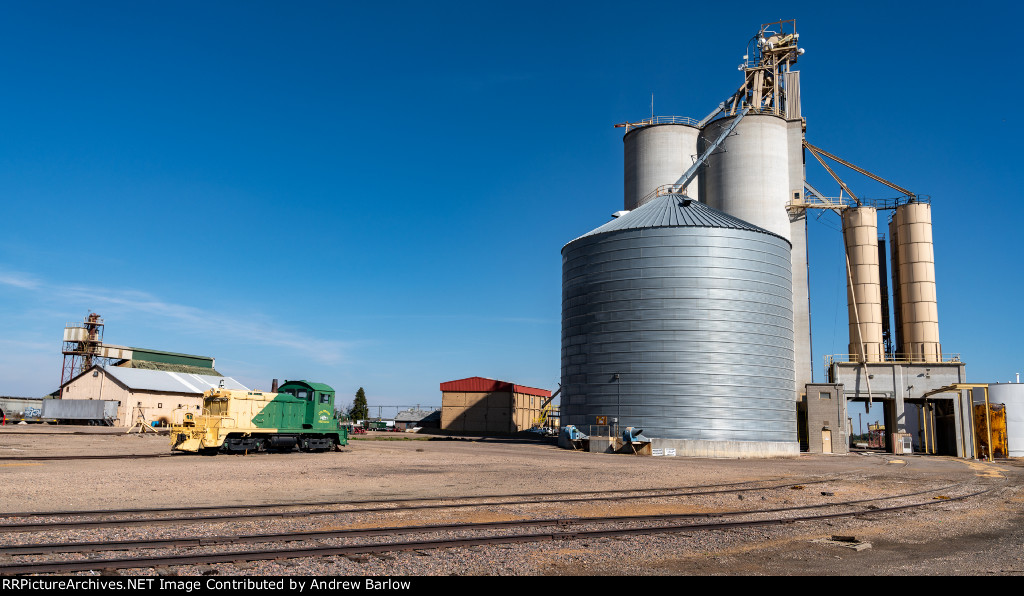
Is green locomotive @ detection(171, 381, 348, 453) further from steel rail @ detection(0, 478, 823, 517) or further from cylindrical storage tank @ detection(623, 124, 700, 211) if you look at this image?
cylindrical storage tank @ detection(623, 124, 700, 211)

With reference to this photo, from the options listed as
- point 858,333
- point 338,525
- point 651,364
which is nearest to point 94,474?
point 338,525

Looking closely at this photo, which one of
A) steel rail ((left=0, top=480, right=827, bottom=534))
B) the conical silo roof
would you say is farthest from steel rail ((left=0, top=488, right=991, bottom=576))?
the conical silo roof

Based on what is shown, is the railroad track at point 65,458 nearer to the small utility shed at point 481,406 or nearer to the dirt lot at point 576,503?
the dirt lot at point 576,503

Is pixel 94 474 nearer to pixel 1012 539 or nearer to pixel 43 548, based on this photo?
pixel 43 548

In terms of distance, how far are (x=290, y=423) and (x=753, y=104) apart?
4891 cm

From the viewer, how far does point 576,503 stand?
17109 millimetres

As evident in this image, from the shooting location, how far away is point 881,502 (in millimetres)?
18812

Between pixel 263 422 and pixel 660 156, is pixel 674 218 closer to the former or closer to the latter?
pixel 660 156

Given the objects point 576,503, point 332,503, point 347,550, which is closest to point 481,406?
point 576,503

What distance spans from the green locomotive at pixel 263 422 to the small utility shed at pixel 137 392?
3669 cm

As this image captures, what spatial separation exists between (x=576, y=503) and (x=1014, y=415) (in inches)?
1982

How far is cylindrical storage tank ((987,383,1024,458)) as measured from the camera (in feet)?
167

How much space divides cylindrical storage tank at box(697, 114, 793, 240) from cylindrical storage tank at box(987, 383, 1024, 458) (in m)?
20.0

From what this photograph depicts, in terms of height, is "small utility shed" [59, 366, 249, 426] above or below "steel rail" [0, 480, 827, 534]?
above
